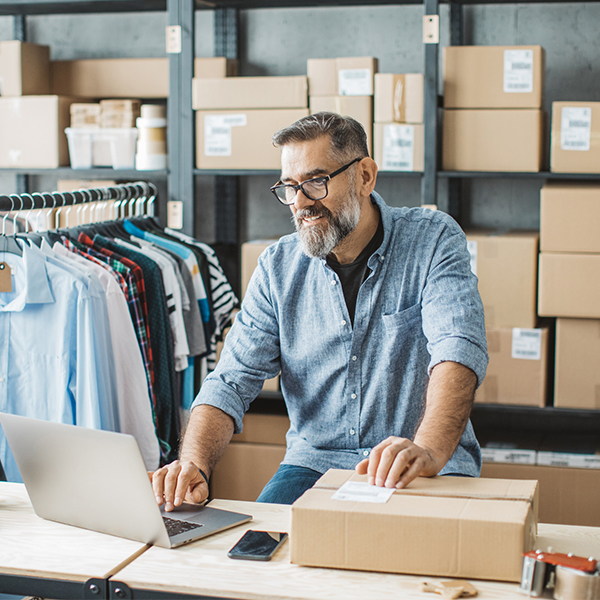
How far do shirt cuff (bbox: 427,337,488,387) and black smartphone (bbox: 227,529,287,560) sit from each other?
1.75 feet

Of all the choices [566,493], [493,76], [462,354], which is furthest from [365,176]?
[566,493]

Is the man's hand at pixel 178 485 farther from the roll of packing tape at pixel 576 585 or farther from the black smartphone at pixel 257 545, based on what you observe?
the roll of packing tape at pixel 576 585

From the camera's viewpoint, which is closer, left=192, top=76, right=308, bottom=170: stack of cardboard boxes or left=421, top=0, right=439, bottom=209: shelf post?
left=421, top=0, right=439, bottom=209: shelf post

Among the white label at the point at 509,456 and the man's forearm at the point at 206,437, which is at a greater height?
the man's forearm at the point at 206,437

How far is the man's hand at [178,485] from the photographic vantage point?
4.62ft

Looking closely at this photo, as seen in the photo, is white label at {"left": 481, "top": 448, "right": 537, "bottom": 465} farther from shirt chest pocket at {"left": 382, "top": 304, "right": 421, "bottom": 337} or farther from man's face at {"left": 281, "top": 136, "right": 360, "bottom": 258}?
man's face at {"left": 281, "top": 136, "right": 360, "bottom": 258}

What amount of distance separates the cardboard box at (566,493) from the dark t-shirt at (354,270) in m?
1.28

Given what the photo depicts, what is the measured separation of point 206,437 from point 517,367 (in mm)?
1403

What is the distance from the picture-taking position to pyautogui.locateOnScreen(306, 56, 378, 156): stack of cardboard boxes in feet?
8.96

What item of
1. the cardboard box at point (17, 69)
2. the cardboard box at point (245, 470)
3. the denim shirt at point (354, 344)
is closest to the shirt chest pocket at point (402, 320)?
the denim shirt at point (354, 344)

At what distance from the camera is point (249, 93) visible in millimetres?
2836

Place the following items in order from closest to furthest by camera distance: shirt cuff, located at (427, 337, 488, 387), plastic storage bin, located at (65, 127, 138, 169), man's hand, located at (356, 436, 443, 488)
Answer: man's hand, located at (356, 436, 443, 488)
shirt cuff, located at (427, 337, 488, 387)
plastic storage bin, located at (65, 127, 138, 169)

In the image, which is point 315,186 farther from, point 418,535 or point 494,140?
point 494,140

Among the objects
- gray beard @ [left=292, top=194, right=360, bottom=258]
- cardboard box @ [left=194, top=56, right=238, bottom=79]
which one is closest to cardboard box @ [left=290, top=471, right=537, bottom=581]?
gray beard @ [left=292, top=194, right=360, bottom=258]
